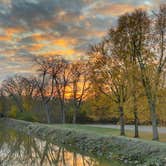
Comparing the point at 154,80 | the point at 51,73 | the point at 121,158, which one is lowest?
the point at 121,158

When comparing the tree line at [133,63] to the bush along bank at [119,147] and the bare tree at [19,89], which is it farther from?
the bare tree at [19,89]

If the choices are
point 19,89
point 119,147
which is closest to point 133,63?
point 119,147

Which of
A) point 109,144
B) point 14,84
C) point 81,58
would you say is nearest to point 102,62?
point 109,144

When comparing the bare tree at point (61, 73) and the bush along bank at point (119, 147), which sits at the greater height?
the bare tree at point (61, 73)

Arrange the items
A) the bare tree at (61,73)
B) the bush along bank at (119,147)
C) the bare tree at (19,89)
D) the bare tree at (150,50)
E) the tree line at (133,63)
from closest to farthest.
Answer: the bush along bank at (119,147)
the bare tree at (150,50)
the tree line at (133,63)
the bare tree at (61,73)
the bare tree at (19,89)

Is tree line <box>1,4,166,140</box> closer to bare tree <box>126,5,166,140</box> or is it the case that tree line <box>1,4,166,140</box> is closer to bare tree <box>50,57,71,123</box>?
bare tree <box>126,5,166,140</box>

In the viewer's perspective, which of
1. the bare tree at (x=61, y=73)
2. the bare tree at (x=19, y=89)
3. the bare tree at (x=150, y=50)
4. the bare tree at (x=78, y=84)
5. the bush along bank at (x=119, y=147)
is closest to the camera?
the bush along bank at (x=119, y=147)

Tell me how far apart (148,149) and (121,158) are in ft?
5.69

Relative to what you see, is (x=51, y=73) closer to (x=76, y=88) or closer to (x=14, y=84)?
(x=76, y=88)

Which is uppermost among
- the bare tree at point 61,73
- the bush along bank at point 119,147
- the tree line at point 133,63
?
the bare tree at point 61,73

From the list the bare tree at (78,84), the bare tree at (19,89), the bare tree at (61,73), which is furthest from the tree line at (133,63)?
the bare tree at (19,89)

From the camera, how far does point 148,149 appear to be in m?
18.3

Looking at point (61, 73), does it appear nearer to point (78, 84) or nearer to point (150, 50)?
point (78, 84)

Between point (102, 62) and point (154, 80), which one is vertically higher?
point (102, 62)
